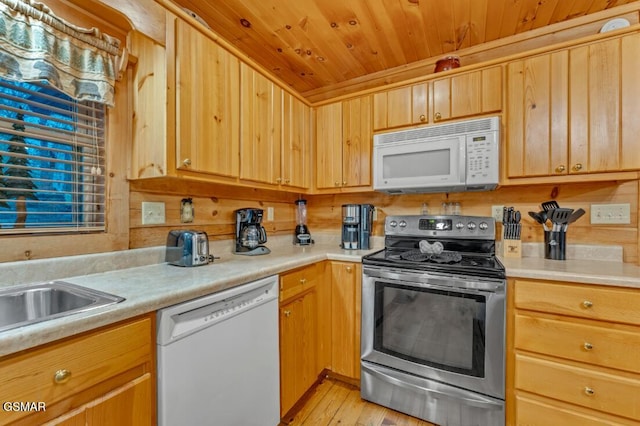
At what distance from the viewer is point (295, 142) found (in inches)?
84.7

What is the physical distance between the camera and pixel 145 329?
2.88 ft

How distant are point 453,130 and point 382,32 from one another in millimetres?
821

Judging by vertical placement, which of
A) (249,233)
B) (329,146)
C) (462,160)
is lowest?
(249,233)

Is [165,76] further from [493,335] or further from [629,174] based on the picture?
[629,174]

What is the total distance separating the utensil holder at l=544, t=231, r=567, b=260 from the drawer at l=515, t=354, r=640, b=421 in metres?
0.62

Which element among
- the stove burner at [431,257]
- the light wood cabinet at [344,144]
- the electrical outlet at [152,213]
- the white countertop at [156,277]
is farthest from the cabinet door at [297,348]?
the light wood cabinet at [344,144]

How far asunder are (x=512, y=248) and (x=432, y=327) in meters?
0.75

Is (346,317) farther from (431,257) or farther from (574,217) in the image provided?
(574,217)

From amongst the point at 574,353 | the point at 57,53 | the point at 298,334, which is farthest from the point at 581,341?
the point at 57,53

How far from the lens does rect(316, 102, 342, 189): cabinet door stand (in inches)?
88.1

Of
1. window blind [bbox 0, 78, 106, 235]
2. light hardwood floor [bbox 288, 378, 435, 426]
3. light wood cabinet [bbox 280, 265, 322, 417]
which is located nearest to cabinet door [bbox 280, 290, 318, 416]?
light wood cabinet [bbox 280, 265, 322, 417]

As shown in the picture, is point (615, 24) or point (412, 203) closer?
point (615, 24)

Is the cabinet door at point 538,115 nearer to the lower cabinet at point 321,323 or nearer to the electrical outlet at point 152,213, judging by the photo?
the lower cabinet at point 321,323

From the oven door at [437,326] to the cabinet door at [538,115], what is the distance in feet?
2.56
